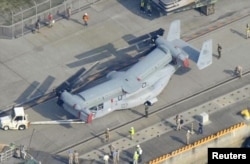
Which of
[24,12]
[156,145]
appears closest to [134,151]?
[156,145]

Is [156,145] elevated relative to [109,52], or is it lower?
lower

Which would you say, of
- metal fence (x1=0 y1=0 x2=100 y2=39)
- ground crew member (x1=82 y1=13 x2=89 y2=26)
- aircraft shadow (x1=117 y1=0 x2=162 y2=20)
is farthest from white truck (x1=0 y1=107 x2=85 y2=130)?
aircraft shadow (x1=117 y1=0 x2=162 y2=20)

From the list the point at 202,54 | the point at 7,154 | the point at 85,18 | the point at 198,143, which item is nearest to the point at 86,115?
the point at 7,154

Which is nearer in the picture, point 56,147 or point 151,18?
point 56,147

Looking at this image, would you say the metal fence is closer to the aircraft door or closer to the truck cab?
the truck cab

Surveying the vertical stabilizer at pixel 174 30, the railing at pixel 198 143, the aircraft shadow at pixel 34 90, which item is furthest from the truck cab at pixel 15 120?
the vertical stabilizer at pixel 174 30

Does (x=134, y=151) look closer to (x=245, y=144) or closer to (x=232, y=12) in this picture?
(x=245, y=144)

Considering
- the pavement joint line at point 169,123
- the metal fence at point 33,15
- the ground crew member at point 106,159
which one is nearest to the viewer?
the ground crew member at point 106,159

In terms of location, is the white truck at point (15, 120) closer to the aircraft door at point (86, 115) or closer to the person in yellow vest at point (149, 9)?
the aircraft door at point (86, 115)

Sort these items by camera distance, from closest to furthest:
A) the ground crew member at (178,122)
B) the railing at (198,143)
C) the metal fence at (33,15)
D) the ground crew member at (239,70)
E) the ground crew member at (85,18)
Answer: the railing at (198,143) < the ground crew member at (178,122) < the ground crew member at (239,70) < the metal fence at (33,15) < the ground crew member at (85,18)
